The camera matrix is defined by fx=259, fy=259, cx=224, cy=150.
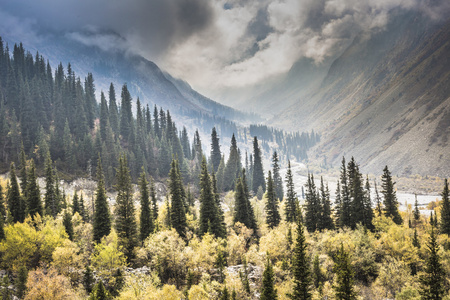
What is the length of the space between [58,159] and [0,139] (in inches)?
964

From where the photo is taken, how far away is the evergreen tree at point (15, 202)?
6662 centimetres

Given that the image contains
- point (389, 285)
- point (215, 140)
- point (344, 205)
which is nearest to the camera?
point (389, 285)

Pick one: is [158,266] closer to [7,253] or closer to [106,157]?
[7,253]

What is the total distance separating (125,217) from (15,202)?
104 feet

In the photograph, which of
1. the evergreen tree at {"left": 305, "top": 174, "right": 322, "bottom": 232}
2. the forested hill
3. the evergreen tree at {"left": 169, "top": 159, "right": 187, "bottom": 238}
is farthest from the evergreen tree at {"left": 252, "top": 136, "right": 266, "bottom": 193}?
the evergreen tree at {"left": 169, "top": 159, "right": 187, "bottom": 238}

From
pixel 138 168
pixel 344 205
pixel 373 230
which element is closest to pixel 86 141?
pixel 138 168

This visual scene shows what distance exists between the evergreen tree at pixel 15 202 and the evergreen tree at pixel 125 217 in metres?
26.8

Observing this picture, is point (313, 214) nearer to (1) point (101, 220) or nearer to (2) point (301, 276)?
(2) point (301, 276)

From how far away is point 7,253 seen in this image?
4747 centimetres

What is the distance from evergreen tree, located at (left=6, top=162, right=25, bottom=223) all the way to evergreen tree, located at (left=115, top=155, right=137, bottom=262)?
26773 mm

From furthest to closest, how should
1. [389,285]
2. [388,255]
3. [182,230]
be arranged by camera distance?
[182,230]
[388,255]
[389,285]

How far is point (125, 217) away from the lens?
61.0 m

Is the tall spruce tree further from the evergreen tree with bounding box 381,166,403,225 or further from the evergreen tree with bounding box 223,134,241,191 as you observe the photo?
the evergreen tree with bounding box 223,134,241,191

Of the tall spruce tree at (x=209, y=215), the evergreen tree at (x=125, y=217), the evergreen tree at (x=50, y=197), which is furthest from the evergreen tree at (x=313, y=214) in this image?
the evergreen tree at (x=50, y=197)
